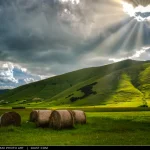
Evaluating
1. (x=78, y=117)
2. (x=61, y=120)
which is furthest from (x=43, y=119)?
(x=78, y=117)

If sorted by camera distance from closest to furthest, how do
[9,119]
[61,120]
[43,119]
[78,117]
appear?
[61,120]
[43,119]
[9,119]
[78,117]

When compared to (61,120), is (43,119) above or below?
above

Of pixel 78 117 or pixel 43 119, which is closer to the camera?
pixel 43 119

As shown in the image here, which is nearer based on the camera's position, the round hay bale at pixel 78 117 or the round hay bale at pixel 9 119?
the round hay bale at pixel 9 119

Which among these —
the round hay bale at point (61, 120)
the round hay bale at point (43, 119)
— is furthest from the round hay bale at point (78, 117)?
the round hay bale at point (61, 120)

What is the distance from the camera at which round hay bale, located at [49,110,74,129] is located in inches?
1110

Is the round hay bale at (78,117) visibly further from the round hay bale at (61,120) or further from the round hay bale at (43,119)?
the round hay bale at (61,120)

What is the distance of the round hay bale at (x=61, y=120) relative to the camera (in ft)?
92.5

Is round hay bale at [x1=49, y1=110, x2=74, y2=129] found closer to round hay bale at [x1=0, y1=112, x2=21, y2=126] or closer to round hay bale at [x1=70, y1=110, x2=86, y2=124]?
round hay bale at [x1=0, y1=112, x2=21, y2=126]

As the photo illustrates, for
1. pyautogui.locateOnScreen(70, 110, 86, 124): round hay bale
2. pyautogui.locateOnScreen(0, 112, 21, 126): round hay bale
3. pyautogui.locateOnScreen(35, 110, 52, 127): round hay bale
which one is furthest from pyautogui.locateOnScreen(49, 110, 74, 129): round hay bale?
pyautogui.locateOnScreen(70, 110, 86, 124): round hay bale

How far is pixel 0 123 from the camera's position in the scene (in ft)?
101

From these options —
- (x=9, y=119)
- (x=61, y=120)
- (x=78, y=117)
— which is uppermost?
(x=9, y=119)

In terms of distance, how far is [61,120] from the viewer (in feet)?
92.2

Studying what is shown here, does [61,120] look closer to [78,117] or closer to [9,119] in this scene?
[9,119]
